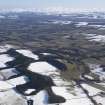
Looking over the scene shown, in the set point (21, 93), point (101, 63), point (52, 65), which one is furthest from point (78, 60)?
point (21, 93)

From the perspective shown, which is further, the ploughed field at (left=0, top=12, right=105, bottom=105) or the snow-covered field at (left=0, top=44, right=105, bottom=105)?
the ploughed field at (left=0, top=12, right=105, bottom=105)

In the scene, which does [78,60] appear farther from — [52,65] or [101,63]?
[52,65]

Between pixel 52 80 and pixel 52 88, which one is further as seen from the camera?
pixel 52 80

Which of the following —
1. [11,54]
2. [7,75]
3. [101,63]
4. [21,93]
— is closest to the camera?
[21,93]

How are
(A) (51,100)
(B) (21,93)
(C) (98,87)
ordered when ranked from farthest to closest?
(C) (98,87) → (B) (21,93) → (A) (51,100)

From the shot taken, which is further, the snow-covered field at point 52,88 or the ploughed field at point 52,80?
the ploughed field at point 52,80

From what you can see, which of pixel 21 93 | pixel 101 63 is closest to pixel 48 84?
pixel 21 93

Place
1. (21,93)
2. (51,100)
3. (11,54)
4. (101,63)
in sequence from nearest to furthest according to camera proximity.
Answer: (51,100)
(21,93)
(101,63)
(11,54)

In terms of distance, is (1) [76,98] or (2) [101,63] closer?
(1) [76,98]

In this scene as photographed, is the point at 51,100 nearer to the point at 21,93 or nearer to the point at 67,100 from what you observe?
the point at 67,100
